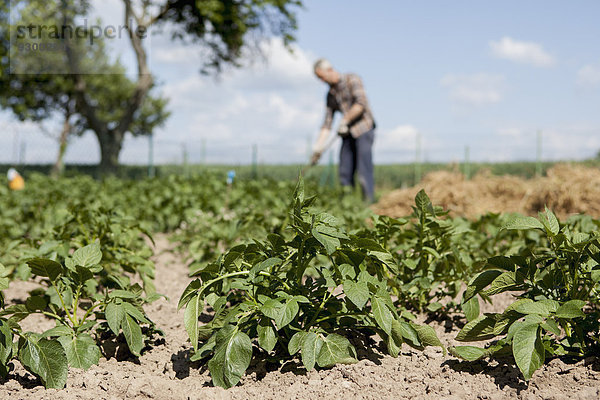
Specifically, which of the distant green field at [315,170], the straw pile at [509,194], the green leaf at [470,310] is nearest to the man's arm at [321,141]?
the straw pile at [509,194]

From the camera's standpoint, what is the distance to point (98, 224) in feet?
9.99

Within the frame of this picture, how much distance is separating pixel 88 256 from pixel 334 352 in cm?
108

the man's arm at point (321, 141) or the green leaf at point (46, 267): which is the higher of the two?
the man's arm at point (321, 141)

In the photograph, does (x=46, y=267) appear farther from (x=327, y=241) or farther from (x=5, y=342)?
(x=327, y=241)

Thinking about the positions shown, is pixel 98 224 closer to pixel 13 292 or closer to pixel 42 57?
pixel 13 292

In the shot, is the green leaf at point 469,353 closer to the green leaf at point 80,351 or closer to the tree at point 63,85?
the green leaf at point 80,351

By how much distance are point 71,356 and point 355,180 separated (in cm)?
667

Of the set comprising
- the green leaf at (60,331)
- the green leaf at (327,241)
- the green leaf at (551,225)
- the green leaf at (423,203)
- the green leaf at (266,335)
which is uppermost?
the green leaf at (423,203)

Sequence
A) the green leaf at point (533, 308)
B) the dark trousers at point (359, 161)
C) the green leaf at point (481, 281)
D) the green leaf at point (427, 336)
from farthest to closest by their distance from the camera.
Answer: the dark trousers at point (359, 161) → the green leaf at point (427, 336) → the green leaf at point (481, 281) → the green leaf at point (533, 308)

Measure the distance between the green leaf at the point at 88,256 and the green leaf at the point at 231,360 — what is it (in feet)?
2.23

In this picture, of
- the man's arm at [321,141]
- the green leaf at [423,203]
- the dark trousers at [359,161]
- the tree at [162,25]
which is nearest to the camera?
the green leaf at [423,203]

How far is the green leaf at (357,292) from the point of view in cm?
173

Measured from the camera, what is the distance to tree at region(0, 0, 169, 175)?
1961 centimetres

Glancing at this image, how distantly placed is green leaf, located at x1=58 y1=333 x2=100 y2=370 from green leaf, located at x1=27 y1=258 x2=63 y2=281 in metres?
0.26
